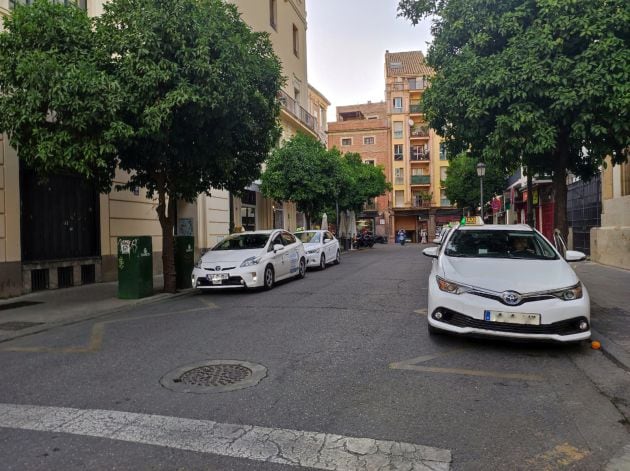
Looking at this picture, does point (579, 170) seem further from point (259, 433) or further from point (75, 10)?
point (75, 10)

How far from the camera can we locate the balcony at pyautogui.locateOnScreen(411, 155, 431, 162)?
58.0 meters

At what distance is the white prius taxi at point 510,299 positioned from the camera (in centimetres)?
530

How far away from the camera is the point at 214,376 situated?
4.73 meters

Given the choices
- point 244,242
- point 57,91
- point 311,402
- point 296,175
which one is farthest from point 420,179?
point 311,402

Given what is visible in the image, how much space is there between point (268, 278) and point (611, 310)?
6.69 metres

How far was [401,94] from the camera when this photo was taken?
191 ft

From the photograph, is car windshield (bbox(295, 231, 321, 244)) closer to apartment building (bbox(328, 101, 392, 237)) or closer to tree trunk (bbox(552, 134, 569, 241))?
tree trunk (bbox(552, 134, 569, 241))

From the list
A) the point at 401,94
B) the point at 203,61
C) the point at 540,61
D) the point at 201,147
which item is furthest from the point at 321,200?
the point at 401,94

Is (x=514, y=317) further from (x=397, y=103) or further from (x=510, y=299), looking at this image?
(x=397, y=103)

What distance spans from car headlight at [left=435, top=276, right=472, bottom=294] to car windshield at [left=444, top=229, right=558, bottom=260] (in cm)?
94


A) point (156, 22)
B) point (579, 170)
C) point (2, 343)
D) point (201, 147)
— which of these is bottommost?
point (2, 343)

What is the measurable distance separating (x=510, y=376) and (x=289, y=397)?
85.7 inches

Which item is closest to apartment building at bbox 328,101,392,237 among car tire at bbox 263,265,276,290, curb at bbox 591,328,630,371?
car tire at bbox 263,265,276,290

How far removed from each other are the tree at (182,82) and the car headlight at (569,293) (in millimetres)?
6474
